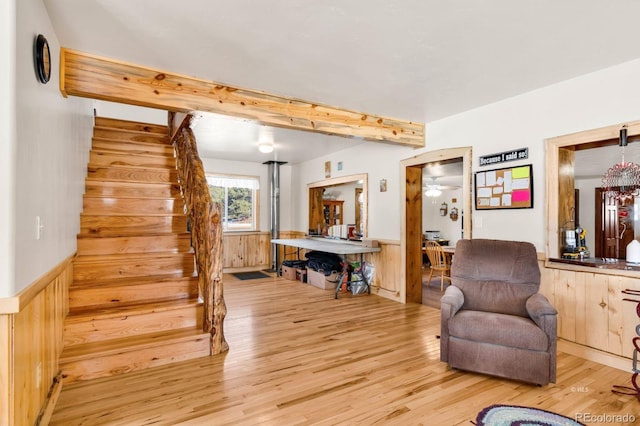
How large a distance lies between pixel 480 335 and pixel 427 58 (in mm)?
2252

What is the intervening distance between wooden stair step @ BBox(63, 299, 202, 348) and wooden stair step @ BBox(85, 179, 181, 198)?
1533 mm

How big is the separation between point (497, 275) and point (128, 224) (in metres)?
3.89

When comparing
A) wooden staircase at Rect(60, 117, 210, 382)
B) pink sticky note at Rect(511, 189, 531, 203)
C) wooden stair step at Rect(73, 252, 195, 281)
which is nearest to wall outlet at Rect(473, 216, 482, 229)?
pink sticky note at Rect(511, 189, 531, 203)

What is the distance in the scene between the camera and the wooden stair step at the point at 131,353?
2.55 metres

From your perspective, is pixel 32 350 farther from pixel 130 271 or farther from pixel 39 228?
pixel 130 271

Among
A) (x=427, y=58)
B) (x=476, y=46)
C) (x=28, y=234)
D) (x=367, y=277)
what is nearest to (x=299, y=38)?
(x=427, y=58)

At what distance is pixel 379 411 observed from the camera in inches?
86.0

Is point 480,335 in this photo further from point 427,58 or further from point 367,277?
point 367,277

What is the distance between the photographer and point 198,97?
125 inches

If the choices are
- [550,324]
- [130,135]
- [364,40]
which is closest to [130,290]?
[130,135]

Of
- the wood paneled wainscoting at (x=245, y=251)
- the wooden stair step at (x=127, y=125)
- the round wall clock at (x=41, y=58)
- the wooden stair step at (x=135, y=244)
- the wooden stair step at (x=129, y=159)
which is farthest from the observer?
the wood paneled wainscoting at (x=245, y=251)

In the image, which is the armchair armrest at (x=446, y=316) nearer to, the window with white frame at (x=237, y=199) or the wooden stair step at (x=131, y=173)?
the wooden stair step at (x=131, y=173)

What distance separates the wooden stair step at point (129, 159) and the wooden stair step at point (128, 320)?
207cm

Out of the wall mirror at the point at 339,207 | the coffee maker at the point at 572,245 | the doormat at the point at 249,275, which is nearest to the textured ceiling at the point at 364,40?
the coffee maker at the point at 572,245
